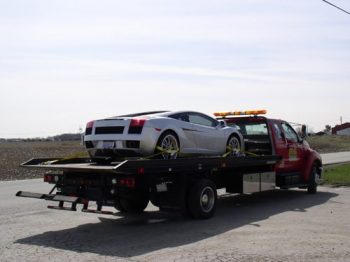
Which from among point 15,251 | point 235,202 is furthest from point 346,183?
point 15,251

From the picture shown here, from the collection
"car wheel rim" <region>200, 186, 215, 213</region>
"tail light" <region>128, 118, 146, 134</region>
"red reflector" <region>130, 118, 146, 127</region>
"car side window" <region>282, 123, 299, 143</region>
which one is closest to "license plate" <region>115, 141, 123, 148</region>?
"tail light" <region>128, 118, 146, 134</region>

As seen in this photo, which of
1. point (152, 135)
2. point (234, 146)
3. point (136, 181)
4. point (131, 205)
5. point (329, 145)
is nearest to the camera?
point (136, 181)

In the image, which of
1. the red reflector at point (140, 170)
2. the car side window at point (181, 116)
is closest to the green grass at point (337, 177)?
the car side window at point (181, 116)

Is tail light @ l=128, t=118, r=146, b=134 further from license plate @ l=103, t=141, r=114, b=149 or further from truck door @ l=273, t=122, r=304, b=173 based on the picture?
truck door @ l=273, t=122, r=304, b=173

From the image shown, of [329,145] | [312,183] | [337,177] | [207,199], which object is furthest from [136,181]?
[329,145]

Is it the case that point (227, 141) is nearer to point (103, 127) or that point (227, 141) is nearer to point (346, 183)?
point (103, 127)

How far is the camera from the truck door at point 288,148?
13.9 meters

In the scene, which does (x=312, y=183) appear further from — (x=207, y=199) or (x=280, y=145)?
(x=207, y=199)

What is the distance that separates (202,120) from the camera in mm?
11703

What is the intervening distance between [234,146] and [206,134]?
136 centimetres

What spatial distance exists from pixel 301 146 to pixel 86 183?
7422mm

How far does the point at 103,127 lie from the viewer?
1032 cm

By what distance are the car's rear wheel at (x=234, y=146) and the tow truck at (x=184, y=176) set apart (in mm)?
444

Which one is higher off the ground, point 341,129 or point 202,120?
point 341,129
